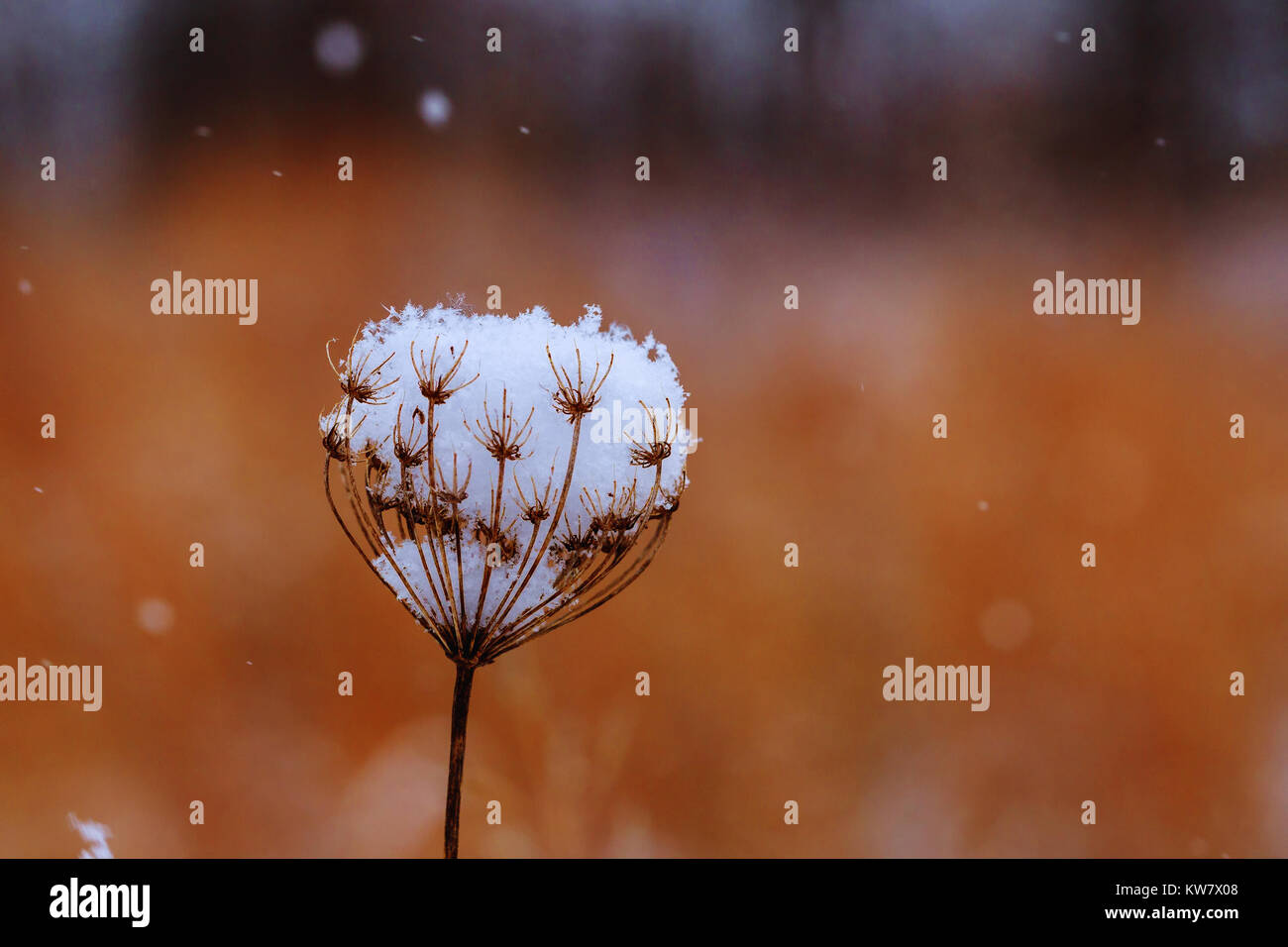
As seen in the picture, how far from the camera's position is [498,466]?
1266 millimetres

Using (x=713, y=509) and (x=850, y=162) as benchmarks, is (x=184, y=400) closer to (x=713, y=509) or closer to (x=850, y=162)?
(x=713, y=509)

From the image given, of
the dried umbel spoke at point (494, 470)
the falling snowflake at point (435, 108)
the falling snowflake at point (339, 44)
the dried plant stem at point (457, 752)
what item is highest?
the falling snowflake at point (339, 44)

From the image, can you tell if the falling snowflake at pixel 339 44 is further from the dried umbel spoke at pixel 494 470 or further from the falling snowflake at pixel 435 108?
the dried umbel spoke at pixel 494 470

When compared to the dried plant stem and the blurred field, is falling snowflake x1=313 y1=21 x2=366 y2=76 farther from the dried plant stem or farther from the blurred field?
the dried plant stem

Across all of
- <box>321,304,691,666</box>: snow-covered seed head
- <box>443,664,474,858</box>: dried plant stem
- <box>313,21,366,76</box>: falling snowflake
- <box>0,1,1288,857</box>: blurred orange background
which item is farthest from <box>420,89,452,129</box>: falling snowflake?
<box>443,664,474,858</box>: dried plant stem

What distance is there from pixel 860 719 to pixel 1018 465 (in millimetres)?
1093

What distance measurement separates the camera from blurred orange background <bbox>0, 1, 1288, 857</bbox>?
267 cm

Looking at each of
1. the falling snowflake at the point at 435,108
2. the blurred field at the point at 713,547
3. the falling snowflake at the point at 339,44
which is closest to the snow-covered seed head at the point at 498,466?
the blurred field at the point at 713,547

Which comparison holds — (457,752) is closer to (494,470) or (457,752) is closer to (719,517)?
(494,470)

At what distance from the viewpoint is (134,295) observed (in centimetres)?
268

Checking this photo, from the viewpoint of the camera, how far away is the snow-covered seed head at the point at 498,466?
124cm

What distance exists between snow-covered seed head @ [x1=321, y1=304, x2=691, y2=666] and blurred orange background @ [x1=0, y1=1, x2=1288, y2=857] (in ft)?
4.77

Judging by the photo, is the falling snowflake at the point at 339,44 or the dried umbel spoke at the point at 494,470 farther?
the falling snowflake at the point at 339,44
